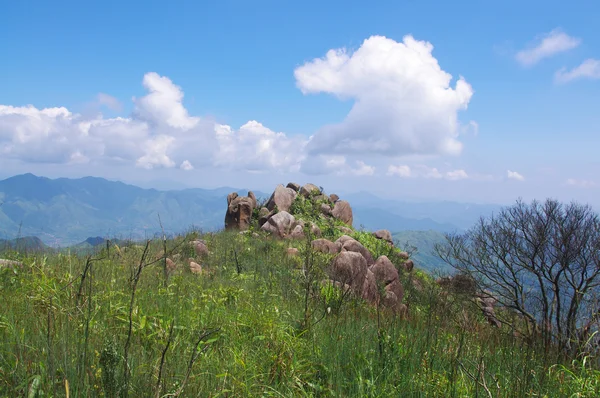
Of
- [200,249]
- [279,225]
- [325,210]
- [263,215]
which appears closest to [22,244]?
[200,249]

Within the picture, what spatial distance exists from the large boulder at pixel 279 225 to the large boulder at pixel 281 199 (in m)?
2.76

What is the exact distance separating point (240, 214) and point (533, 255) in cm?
1590

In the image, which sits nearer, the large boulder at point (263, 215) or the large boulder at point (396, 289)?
the large boulder at point (396, 289)

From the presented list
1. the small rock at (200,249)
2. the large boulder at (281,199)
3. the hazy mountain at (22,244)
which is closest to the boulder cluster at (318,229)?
the large boulder at (281,199)

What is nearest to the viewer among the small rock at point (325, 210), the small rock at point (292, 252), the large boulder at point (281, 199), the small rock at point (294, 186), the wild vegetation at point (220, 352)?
the wild vegetation at point (220, 352)

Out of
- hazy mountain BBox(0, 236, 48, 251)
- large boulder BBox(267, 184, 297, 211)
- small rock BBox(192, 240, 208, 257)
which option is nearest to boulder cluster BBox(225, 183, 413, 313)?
large boulder BBox(267, 184, 297, 211)

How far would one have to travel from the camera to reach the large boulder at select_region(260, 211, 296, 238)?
783 inches

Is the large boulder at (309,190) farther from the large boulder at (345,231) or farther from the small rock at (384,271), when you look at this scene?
the small rock at (384,271)

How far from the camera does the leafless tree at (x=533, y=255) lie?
53.8 ft

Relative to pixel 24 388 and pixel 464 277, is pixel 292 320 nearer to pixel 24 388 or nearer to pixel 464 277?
pixel 24 388

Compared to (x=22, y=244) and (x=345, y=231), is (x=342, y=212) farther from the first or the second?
(x=22, y=244)

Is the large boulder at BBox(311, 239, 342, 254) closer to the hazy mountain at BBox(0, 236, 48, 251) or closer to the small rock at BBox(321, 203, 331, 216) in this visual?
the small rock at BBox(321, 203, 331, 216)

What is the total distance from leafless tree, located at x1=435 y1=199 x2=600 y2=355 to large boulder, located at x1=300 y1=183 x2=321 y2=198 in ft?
32.3

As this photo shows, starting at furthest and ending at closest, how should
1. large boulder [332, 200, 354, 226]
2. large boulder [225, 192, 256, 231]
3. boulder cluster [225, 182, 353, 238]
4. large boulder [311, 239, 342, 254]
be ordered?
large boulder [332, 200, 354, 226] < large boulder [225, 192, 256, 231] < boulder cluster [225, 182, 353, 238] < large boulder [311, 239, 342, 254]
